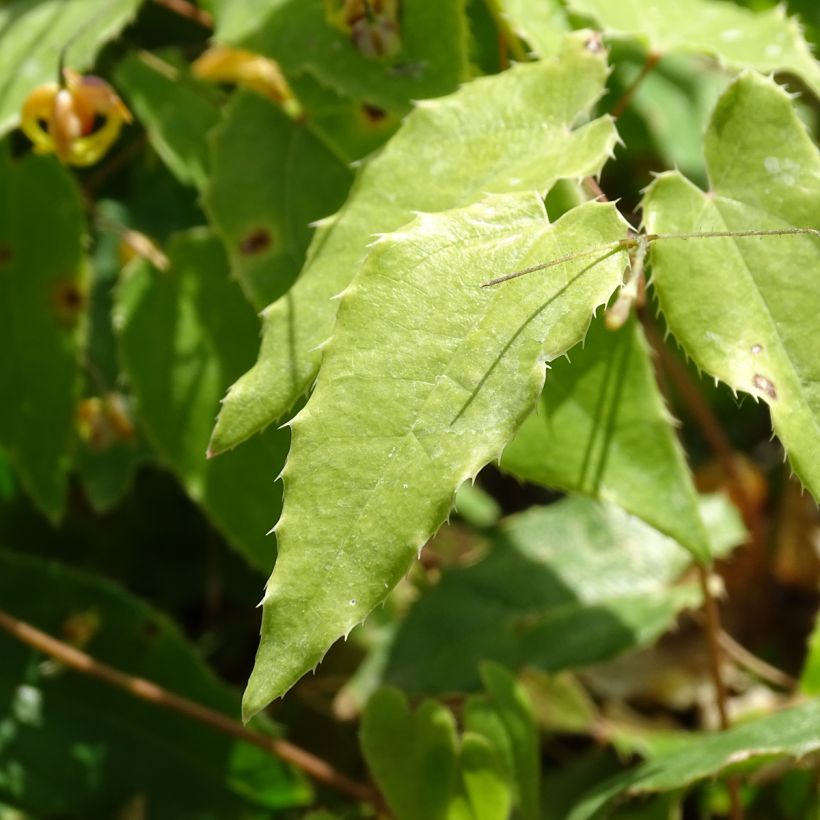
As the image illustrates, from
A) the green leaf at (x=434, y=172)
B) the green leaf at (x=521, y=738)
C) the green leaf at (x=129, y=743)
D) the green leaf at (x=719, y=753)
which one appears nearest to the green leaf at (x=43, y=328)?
the green leaf at (x=129, y=743)

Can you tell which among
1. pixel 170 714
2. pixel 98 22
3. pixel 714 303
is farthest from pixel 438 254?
pixel 170 714

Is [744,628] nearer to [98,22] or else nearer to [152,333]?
[152,333]

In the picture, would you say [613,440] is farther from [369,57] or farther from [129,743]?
[129,743]

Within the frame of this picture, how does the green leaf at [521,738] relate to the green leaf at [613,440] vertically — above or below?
below

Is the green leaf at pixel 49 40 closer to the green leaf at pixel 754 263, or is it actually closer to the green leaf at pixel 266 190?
the green leaf at pixel 266 190

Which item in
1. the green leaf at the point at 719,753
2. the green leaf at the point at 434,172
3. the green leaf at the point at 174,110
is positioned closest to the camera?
the green leaf at the point at 434,172

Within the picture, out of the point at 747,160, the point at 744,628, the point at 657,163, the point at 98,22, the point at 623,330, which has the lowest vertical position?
the point at 744,628
